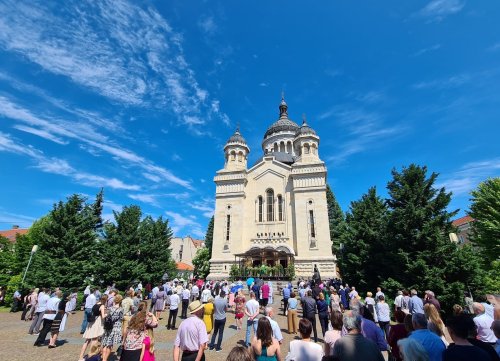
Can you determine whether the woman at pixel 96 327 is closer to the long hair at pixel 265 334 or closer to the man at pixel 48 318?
the man at pixel 48 318

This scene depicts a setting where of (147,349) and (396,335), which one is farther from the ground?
(396,335)

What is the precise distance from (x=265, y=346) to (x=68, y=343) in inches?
356

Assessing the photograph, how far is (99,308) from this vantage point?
694 centimetres

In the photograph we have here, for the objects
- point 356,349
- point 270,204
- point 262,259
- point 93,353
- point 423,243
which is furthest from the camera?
point 270,204

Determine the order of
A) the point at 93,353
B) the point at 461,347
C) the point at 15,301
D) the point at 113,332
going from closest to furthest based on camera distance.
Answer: the point at 461,347 → the point at 93,353 → the point at 113,332 → the point at 15,301

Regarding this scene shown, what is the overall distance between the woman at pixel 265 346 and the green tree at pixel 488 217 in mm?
24606

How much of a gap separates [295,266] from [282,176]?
12103 mm

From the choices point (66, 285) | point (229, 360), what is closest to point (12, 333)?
point (66, 285)

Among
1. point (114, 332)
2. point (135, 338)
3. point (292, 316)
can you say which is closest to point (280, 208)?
point (292, 316)

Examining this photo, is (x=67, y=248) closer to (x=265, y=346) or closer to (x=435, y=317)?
(x=265, y=346)

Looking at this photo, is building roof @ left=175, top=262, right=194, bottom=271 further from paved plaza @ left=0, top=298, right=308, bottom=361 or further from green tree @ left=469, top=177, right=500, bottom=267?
green tree @ left=469, top=177, right=500, bottom=267

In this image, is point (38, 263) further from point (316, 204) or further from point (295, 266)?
point (316, 204)

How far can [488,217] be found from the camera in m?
21.8

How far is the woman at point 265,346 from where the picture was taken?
3910 mm
